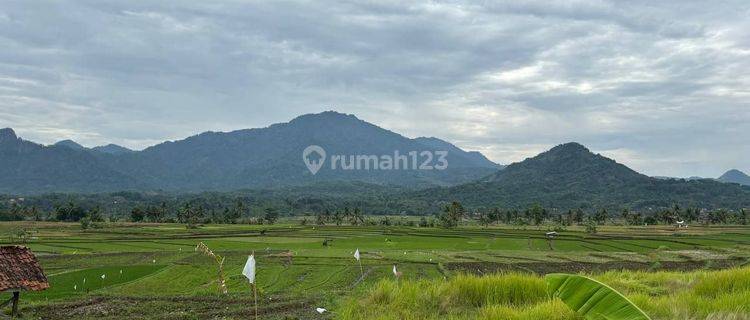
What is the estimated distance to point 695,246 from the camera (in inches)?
2645

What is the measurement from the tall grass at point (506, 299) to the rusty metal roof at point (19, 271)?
17401 millimetres

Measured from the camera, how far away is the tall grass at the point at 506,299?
6.47 metres

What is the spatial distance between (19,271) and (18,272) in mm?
67

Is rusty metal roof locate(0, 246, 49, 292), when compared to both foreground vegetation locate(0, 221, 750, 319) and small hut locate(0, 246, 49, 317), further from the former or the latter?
foreground vegetation locate(0, 221, 750, 319)

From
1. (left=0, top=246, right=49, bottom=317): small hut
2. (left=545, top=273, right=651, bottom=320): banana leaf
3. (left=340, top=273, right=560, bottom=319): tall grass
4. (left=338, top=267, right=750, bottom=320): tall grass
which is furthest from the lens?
(left=0, top=246, right=49, bottom=317): small hut

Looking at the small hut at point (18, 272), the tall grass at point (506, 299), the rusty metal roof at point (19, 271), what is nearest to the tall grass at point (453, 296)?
the tall grass at point (506, 299)

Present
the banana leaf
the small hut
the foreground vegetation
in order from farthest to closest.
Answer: the small hut → the foreground vegetation → the banana leaf

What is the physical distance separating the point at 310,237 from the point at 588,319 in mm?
78238

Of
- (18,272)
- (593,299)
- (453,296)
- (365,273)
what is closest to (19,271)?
(18,272)

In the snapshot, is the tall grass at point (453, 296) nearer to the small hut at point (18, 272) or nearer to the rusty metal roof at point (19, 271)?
the small hut at point (18, 272)

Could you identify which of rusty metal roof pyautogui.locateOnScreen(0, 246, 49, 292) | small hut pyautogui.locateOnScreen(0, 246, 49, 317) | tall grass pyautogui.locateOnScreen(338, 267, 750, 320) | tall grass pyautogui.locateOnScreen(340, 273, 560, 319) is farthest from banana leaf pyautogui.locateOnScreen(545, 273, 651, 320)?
rusty metal roof pyautogui.locateOnScreen(0, 246, 49, 292)

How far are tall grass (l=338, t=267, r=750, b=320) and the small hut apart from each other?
56.7 ft

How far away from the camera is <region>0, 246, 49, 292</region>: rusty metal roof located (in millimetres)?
20292

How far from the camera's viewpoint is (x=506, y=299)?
854cm
